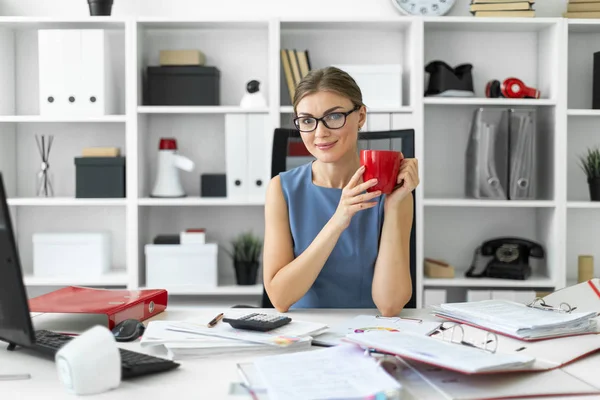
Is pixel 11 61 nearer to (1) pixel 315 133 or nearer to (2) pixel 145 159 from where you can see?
(2) pixel 145 159

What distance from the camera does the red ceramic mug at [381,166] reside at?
154 cm

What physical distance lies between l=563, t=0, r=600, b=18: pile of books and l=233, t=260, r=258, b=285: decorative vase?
191cm

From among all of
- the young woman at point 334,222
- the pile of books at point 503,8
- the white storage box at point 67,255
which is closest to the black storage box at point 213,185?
the white storage box at point 67,255

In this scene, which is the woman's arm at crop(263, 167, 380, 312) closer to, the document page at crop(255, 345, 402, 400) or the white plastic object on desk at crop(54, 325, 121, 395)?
the document page at crop(255, 345, 402, 400)

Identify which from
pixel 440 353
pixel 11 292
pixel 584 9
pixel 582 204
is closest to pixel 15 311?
pixel 11 292

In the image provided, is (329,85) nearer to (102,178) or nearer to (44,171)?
(102,178)

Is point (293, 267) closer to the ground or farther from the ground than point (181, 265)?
farther from the ground

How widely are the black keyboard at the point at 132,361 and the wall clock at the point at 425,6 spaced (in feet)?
7.81

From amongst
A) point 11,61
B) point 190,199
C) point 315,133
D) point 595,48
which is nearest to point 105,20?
point 11,61

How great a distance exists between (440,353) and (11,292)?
704 millimetres

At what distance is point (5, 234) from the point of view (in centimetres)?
103

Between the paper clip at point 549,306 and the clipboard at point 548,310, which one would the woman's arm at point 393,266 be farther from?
the paper clip at point 549,306

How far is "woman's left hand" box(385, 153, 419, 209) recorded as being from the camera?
161 centimetres

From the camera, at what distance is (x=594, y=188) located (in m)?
3.14
